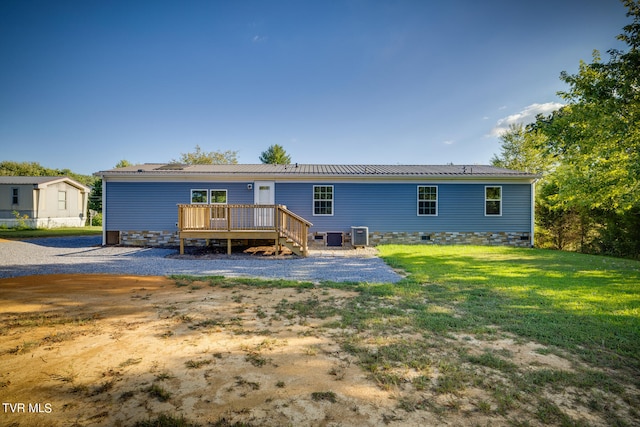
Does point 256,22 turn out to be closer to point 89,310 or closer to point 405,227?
point 405,227

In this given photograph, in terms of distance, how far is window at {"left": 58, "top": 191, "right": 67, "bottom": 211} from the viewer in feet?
77.1

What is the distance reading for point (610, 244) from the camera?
11.8 meters

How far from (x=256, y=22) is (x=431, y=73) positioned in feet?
29.1

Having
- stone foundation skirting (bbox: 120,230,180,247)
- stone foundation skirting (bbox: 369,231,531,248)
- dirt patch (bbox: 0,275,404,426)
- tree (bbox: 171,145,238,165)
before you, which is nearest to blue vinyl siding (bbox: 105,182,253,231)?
stone foundation skirting (bbox: 120,230,180,247)

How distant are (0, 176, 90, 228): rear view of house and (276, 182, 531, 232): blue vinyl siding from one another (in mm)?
22719

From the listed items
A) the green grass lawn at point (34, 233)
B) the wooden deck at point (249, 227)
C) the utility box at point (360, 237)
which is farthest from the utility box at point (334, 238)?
the green grass lawn at point (34, 233)

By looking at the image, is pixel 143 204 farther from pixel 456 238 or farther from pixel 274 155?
pixel 274 155

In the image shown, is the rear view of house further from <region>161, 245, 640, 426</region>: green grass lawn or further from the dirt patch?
<region>161, 245, 640, 426</region>: green grass lawn

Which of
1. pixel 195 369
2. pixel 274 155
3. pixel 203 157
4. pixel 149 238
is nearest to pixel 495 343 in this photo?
pixel 195 369

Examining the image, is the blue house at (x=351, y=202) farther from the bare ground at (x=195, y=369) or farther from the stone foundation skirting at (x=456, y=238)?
the bare ground at (x=195, y=369)

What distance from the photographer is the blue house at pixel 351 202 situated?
1208cm

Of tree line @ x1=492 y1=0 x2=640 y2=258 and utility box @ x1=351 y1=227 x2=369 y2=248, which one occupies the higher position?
tree line @ x1=492 y1=0 x2=640 y2=258

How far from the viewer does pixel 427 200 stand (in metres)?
12.5

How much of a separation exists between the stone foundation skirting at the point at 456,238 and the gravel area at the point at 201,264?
214 centimetres
